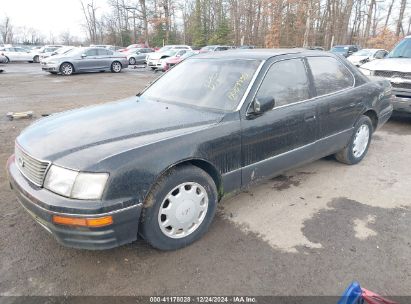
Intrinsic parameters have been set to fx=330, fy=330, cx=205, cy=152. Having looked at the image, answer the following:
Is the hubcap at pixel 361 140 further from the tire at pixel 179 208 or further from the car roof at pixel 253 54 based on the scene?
the tire at pixel 179 208

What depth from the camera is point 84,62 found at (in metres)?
18.5

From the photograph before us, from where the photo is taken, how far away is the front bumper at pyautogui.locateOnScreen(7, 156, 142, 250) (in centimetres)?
228

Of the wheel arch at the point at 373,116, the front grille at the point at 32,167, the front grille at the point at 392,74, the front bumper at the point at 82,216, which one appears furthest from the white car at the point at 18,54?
the front bumper at the point at 82,216


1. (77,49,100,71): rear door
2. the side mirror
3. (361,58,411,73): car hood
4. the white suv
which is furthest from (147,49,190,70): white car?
the side mirror

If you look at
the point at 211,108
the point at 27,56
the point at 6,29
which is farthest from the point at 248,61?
the point at 6,29

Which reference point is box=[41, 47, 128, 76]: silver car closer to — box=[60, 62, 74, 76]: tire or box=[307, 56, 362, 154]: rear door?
box=[60, 62, 74, 76]: tire

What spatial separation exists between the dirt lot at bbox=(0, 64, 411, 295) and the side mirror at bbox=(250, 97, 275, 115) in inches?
42.7

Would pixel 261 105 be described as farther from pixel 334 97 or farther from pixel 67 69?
pixel 67 69

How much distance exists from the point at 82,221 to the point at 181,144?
938 mm

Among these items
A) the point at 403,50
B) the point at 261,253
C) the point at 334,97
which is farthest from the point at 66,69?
the point at 261,253

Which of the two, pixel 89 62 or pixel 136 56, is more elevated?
pixel 89 62

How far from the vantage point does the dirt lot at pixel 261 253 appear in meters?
2.46

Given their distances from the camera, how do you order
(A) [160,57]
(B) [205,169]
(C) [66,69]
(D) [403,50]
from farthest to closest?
(A) [160,57] → (C) [66,69] → (D) [403,50] → (B) [205,169]

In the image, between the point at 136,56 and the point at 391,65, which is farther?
the point at 136,56
